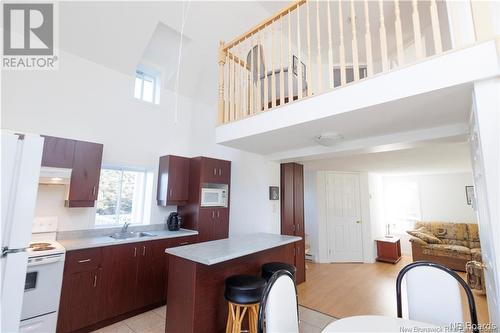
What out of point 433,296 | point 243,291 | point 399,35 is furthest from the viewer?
point 243,291

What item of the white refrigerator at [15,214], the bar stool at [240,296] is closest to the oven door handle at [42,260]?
the white refrigerator at [15,214]

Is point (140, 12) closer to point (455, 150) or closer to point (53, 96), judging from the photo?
point (53, 96)

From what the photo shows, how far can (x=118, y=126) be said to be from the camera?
353cm

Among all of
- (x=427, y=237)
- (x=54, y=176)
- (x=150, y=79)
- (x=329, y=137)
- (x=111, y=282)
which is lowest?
(x=111, y=282)

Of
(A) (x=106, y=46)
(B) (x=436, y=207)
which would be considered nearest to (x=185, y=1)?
(A) (x=106, y=46)

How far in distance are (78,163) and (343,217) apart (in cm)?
539

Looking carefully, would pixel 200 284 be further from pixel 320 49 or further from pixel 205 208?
pixel 320 49

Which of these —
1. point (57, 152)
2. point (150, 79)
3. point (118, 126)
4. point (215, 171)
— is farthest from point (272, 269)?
point (150, 79)

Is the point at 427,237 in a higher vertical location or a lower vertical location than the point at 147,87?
lower

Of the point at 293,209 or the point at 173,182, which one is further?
the point at 293,209

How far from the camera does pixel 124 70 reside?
3.60 m

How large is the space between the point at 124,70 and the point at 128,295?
10.5 feet

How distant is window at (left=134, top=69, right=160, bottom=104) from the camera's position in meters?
3.97

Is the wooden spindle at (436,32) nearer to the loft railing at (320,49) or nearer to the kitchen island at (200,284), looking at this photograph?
the loft railing at (320,49)
